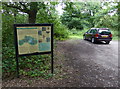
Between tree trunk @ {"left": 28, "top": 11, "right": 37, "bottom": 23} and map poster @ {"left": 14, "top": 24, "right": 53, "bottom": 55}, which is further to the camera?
tree trunk @ {"left": 28, "top": 11, "right": 37, "bottom": 23}

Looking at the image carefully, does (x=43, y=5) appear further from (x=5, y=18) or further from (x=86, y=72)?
(x=86, y=72)

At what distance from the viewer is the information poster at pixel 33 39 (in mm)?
3723

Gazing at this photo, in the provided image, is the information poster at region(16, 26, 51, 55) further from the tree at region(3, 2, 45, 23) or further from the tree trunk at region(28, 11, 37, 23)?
the tree trunk at region(28, 11, 37, 23)

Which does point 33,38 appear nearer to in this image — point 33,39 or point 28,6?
point 33,39

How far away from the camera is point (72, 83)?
3654mm

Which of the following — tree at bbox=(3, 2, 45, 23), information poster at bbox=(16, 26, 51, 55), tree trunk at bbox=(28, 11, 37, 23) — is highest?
tree at bbox=(3, 2, 45, 23)

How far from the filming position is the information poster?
3.72 metres

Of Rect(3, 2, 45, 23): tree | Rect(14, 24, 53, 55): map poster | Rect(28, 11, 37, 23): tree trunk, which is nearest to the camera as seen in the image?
Rect(14, 24, 53, 55): map poster

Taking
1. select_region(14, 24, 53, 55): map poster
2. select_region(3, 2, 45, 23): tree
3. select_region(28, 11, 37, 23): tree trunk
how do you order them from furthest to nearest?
1. select_region(28, 11, 37, 23): tree trunk
2. select_region(3, 2, 45, 23): tree
3. select_region(14, 24, 53, 55): map poster

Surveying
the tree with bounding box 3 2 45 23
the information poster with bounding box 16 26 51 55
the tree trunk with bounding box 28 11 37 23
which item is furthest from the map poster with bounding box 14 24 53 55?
the tree trunk with bounding box 28 11 37 23

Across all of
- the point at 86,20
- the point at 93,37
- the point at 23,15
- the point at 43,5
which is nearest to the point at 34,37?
the point at 43,5

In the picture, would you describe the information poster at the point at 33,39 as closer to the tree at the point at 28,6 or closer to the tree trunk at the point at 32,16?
the tree at the point at 28,6

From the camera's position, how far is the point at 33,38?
394 cm

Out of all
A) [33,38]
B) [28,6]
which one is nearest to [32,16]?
[28,6]
